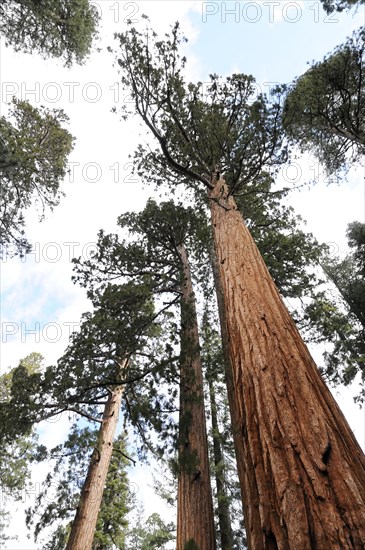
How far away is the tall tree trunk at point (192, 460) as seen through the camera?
3.57 m

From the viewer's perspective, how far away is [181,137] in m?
6.68

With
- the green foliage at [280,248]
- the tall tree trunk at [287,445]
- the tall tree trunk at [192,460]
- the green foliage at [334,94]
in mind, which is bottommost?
the tall tree trunk at [287,445]

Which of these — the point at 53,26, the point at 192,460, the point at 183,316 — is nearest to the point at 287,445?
the point at 192,460

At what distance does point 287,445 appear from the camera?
1620 millimetres

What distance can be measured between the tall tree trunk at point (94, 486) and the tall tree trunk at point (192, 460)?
5.55 feet

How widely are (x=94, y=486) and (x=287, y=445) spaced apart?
19.5 feet

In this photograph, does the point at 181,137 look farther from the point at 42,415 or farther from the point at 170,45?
the point at 42,415

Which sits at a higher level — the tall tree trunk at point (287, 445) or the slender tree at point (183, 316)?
the slender tree at point (183, 316)

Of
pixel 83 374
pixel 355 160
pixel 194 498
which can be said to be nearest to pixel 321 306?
pixel 194 498

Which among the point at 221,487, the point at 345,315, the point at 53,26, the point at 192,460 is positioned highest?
the point at 53,26

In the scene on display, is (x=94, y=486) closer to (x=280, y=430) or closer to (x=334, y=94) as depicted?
(x=280, y=430)

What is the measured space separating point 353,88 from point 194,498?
1127cm

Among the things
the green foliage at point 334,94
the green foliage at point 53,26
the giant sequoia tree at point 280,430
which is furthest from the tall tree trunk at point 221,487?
the green foliage at point 53,26

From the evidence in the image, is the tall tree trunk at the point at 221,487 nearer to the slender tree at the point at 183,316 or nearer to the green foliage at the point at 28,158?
the slender tree at the point at 183,316
